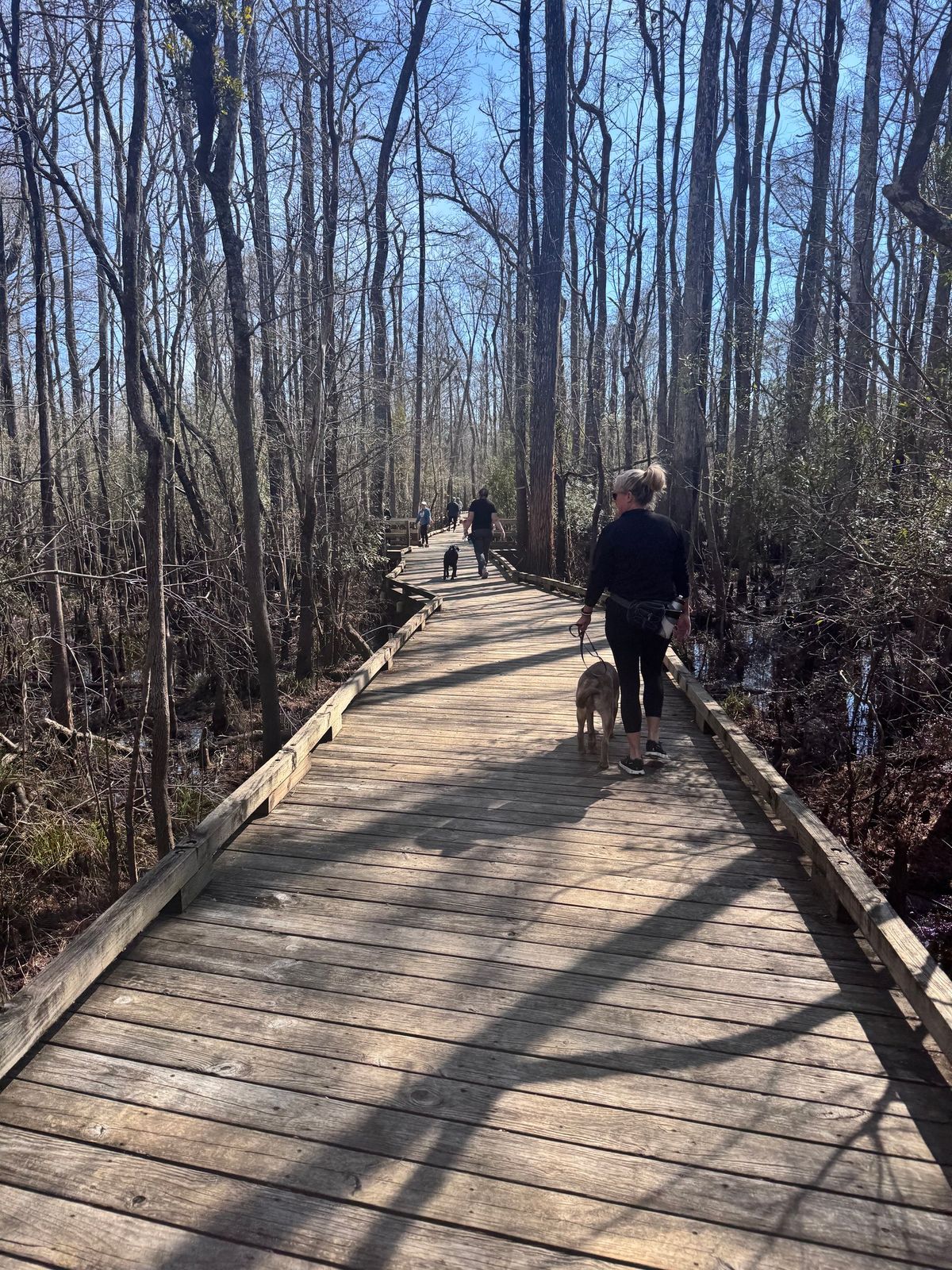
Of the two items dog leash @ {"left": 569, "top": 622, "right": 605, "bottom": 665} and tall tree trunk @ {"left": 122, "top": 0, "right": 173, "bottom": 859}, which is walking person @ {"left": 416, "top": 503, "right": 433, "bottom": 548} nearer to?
dog leash @ {"left": 569, "top": 622, "right": 605, "bottom": 665}

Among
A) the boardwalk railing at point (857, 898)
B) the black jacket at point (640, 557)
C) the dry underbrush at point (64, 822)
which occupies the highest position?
the black jacket at point (640, 557)

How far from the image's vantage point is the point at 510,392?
28.3 meters

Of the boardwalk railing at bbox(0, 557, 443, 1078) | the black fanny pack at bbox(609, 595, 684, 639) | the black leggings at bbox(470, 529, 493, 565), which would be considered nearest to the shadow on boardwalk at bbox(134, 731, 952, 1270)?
the boardwalk railing at bbox(0, 557, 443, 1078)

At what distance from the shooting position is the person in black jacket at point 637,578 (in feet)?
15.5

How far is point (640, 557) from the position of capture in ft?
Answer: 15.5

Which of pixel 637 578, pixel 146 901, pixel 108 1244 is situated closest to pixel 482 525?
pixel 637 578

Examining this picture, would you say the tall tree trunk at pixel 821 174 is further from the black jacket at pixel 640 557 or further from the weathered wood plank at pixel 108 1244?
the weathered wood plank at pixel 108 1244

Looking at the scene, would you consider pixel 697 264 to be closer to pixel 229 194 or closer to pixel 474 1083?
pixel 229 194

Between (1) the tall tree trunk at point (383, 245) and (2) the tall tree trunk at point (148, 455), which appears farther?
(1) the tall tree trunk at point (383, 245)

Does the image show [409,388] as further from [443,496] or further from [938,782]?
[938,782]

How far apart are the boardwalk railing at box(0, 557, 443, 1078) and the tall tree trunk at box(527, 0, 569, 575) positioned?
1115 centimetres

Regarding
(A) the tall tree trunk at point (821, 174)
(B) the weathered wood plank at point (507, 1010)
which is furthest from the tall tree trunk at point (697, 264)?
(B) the weathered wood plank at point (507, 1010)

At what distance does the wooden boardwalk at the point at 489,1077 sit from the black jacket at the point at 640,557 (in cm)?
147

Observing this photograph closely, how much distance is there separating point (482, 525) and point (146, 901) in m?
13.1
